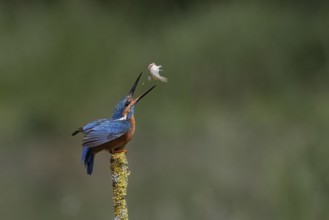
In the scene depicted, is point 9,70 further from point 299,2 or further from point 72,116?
point 299,2

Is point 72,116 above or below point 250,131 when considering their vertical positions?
above

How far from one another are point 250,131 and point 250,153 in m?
0.70

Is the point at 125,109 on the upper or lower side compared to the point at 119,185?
upper

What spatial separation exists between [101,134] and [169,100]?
226 inches

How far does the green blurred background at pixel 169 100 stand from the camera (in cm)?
649

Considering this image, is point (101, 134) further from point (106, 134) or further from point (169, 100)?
point (169, 100)

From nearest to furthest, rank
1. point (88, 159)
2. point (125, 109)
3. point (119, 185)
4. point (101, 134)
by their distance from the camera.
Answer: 1. point (119, 185)
2. point (101, 134)
3. point (88, 159)
4. point (125, 109)

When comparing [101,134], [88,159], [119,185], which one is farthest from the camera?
[88,159]

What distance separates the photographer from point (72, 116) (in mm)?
8656

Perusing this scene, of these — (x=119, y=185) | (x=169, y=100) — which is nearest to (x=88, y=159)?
(x=119, y=185)

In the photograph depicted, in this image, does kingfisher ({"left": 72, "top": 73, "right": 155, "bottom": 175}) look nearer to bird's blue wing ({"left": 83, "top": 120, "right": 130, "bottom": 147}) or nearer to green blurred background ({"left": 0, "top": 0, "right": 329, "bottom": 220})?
bird's blue wing ({"left": 83, "top": 120, "right": 130, "bottom": 147})

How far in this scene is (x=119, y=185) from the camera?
270 cm

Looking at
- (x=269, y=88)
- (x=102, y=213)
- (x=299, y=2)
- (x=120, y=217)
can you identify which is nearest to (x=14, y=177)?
(x=102, y=213)

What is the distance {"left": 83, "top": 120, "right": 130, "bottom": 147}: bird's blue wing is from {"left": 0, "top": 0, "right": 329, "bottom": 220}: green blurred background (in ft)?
7.82
